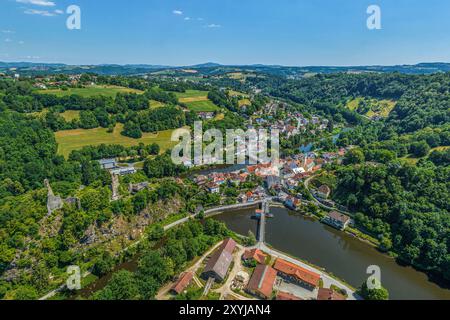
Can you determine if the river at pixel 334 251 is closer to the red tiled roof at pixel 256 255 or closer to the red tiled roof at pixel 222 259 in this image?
the red tiled roof at pixel 256 255

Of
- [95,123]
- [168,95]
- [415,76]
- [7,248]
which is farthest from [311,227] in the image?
[415,76]

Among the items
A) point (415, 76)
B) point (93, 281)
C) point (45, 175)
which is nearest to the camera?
point (93, 281)

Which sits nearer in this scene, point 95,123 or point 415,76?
point 95,123

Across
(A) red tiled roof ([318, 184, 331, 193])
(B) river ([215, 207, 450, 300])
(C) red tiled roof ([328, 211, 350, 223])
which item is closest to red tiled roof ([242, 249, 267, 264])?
(B) river ([215, 207, 450, 300])

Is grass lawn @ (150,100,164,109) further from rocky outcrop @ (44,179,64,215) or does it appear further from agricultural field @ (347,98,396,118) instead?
agricultural field @ (347,98,396,118)

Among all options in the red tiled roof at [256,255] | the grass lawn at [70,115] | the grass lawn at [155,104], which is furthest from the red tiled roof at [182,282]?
the grass lawn at [155,104]
